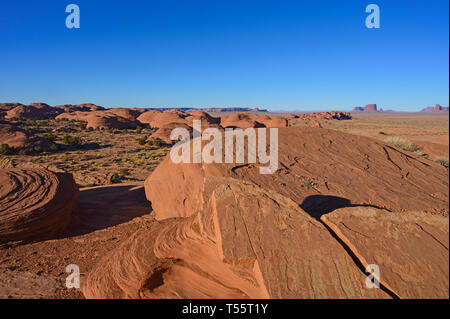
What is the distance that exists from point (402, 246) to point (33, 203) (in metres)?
8.51

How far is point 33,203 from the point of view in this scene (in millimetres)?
7273

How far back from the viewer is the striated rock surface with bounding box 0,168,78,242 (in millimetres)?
6832

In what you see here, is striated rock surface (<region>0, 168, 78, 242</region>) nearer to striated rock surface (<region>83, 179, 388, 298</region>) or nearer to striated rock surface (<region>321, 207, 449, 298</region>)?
striated rock surface (<region>83, 179, 388, 298</region>)

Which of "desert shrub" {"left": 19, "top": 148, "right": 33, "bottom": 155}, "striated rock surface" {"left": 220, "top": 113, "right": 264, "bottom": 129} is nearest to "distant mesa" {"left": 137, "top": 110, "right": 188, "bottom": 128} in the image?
"striated rock surface" {"left": 220, "top": 113, "right": 264, "bottom": 129}

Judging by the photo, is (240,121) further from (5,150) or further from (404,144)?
(404,144)

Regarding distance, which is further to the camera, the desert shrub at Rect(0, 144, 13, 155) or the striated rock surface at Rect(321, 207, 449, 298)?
the desert shrub at Rect(0, 144, 13, 155)

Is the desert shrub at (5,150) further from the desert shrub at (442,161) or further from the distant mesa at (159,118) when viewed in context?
the desert shrub at (442,161)

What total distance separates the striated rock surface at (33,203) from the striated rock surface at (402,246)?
7.54 m

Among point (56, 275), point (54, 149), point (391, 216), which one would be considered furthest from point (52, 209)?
point (54, 149)

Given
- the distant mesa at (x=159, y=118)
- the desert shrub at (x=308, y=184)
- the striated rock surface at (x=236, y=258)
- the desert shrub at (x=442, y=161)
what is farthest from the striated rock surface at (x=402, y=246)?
the distant mesa at (x=159, y=118)

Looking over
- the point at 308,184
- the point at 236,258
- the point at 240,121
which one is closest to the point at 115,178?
the point at 308,184

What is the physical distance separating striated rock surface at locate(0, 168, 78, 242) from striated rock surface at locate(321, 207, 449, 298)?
7.54 m
